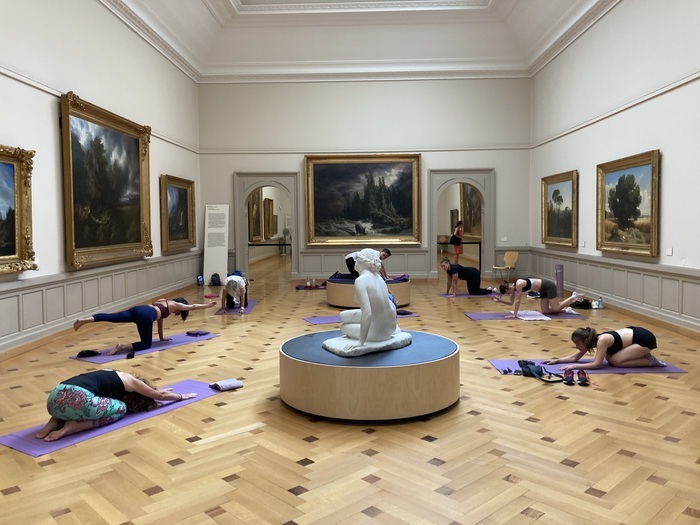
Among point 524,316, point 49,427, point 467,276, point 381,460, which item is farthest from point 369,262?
point 467,276

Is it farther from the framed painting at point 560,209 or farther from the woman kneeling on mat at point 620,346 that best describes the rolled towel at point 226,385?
the framed painting at point 560,209

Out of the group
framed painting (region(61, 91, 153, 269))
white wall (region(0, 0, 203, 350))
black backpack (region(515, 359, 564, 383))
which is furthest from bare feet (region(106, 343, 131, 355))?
black backpack (region(515, 359, 564, 383))

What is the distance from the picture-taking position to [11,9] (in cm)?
906

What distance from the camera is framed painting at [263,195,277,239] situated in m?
32.7

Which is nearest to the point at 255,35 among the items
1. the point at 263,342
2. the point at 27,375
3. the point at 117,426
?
the point at 263,342

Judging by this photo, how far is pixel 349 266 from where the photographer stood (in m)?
13.6

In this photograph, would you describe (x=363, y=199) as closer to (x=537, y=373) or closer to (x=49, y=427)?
(x=537, y=373)

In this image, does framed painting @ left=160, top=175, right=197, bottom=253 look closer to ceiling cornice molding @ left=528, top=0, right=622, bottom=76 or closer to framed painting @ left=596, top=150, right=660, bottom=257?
framed painting @ left=596, top=150, right=660, bottom=257

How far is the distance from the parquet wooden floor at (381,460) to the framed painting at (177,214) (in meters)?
8.47

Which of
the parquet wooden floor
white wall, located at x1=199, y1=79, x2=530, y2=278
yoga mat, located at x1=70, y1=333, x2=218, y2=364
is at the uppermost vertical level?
white wall, located at x1=199, y1=79, x2=530, y2=278

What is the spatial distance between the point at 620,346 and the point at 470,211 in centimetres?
2170

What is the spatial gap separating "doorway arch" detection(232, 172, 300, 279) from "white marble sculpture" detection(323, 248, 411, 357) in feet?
45.6

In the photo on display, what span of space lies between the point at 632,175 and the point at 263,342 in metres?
8.97

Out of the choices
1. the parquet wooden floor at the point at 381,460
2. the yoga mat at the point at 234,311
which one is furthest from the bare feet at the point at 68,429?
the yoga mat at the point at 234,311
